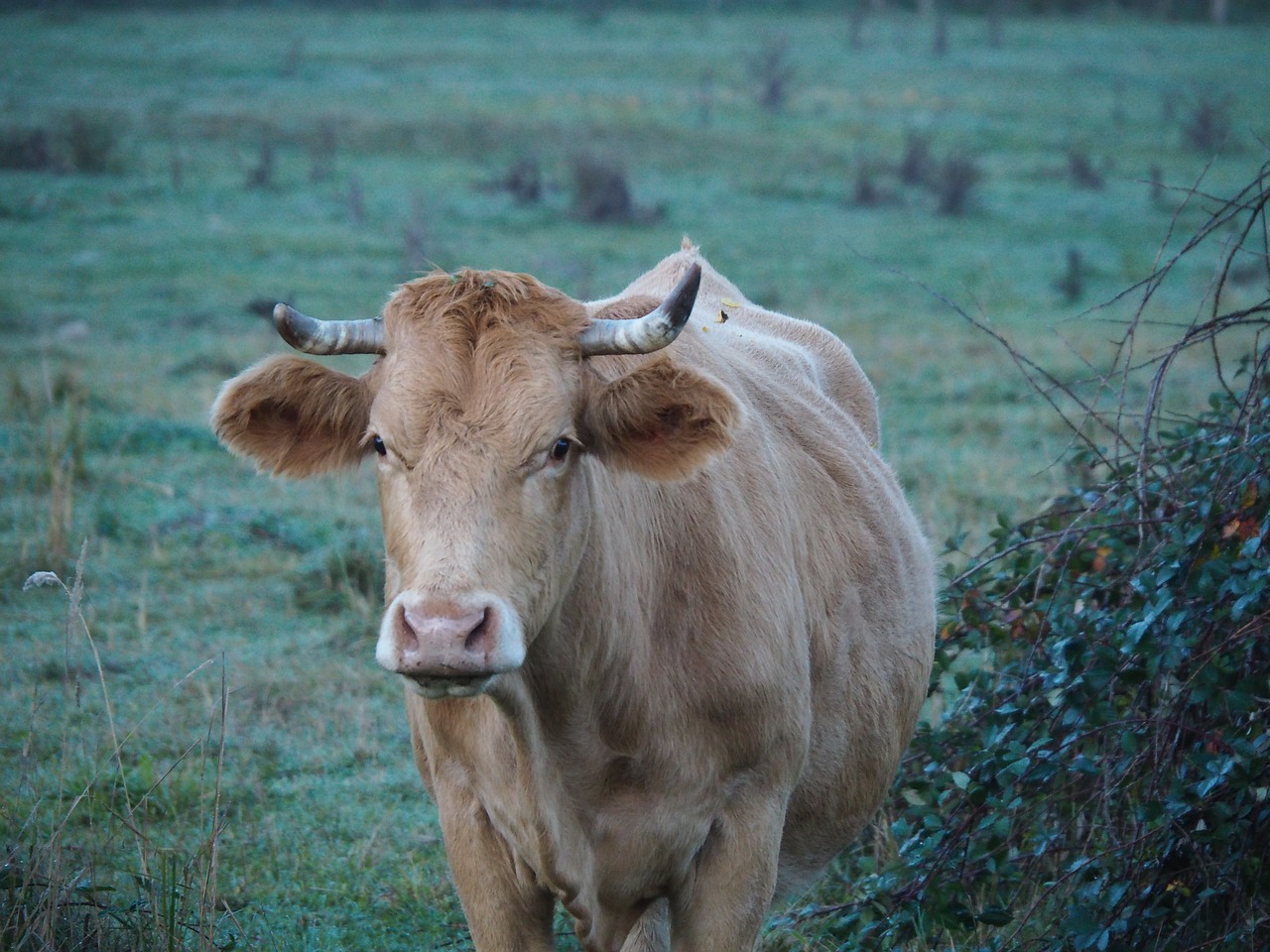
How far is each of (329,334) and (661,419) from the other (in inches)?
30.8

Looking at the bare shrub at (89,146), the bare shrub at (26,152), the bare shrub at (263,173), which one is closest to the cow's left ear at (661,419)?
the bare shrub at (263,173)

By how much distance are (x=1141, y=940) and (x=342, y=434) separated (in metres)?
2.42

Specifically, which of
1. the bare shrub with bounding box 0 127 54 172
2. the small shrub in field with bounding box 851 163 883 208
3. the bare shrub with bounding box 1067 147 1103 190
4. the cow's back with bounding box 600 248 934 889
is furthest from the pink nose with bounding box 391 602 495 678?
the bare shrub with bounding box 1067 147 1103 190

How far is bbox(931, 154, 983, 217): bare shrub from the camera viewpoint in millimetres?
20875

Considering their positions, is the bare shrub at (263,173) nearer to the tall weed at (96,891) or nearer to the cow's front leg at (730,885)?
the tall weed at (96,891)

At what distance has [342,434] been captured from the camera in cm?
349

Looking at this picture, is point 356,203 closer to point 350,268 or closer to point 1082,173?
point 350,268

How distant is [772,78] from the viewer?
1171 inches

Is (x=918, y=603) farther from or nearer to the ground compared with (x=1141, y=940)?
farther from the ground

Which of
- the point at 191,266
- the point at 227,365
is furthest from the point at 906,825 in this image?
the point at 191,266

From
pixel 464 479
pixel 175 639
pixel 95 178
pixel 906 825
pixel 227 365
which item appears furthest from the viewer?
pixel 95 178

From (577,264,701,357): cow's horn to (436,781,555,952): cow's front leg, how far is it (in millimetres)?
1191

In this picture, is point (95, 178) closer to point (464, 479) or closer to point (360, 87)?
point (360, 87)

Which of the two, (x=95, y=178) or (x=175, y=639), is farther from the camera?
(x=95, y=178)
